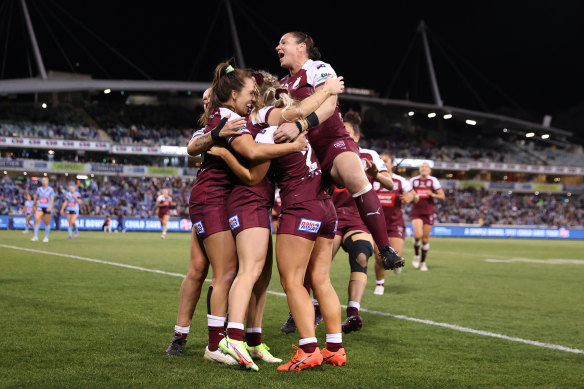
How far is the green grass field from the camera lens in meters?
4.43

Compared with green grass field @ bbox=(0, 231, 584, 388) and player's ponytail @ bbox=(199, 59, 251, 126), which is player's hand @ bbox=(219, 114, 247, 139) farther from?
green grass field @ bbox=(0, 231, 584, 388)

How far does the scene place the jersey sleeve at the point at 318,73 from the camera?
558cm

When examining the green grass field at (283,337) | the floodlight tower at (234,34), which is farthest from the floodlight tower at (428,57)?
the green grass field at (283,337)

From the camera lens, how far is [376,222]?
221 inches

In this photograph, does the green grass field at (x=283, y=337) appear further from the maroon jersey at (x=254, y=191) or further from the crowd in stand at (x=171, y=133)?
the crowd in stand at (x=171, y=133)

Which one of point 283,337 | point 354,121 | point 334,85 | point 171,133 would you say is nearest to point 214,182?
point 334,85

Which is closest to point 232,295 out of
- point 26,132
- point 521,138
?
point 26,132

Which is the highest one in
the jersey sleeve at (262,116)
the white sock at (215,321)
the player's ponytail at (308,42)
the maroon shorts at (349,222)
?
the player's ponytail at (308,42)

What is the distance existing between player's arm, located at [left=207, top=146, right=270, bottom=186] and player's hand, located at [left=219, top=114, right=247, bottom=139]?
0.59ft

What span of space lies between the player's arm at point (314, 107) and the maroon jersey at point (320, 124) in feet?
1.10

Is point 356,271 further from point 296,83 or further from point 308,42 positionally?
point 308,42

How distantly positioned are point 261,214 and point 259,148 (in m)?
0.52

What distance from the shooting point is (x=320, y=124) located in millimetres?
5672

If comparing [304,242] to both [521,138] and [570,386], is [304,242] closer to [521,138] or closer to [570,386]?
[570,386]
